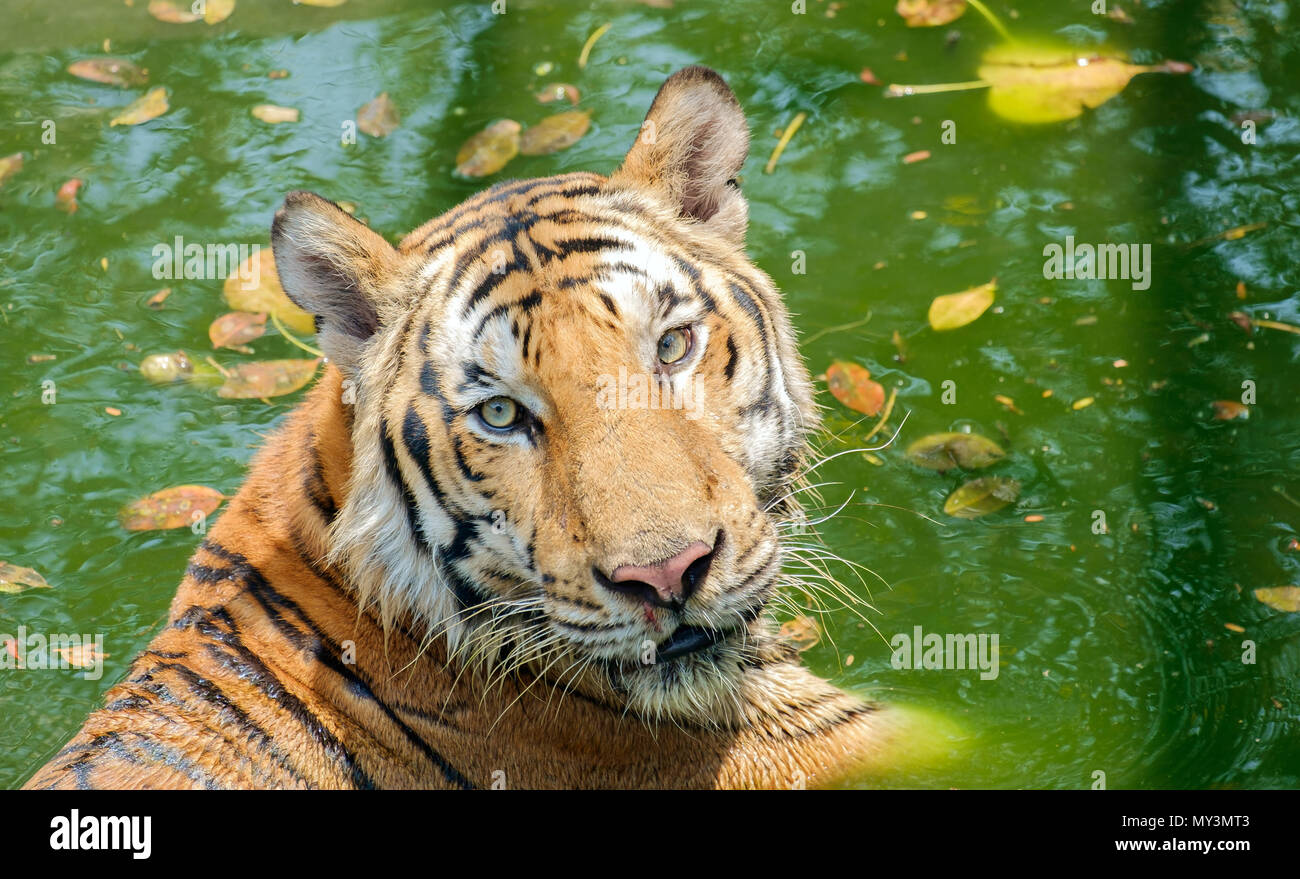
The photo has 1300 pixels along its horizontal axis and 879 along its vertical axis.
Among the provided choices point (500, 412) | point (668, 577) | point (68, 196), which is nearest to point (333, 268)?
point (500, 412)

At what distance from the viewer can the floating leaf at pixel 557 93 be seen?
5.61 metres

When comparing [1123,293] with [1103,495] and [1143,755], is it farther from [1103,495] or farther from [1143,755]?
[1143,755]

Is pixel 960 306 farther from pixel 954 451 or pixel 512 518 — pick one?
pixel 512 518

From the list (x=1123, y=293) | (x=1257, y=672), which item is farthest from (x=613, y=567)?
(x=1123, y=293)

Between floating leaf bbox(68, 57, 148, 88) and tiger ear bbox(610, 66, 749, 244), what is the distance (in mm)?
3792

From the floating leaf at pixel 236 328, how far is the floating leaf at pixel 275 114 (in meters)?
Result: 1.15

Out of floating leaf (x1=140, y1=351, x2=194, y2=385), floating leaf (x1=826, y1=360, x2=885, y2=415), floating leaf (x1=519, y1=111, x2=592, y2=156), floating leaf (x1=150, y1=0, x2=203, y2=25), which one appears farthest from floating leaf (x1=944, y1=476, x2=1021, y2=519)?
floating leaf (x1=150, y1=0, x2=203, y2=25)

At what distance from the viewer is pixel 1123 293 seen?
454 cm

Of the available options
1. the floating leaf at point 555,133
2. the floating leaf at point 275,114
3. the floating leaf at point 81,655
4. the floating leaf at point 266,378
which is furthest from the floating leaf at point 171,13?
the floating leaf at point 81,655

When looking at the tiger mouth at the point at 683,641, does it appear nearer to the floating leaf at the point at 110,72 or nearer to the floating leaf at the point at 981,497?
the floating leaf at the point at 981,497

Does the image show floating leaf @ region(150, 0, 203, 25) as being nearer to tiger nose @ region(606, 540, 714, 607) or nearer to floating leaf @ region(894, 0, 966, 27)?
floating leaf @ region(894, 0, 966, 27)

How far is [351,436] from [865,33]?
3.52m

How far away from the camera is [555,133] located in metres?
5.43

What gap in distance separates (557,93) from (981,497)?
8.86ft
